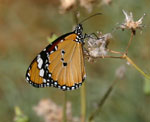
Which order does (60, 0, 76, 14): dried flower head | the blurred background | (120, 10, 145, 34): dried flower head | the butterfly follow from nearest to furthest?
1. (120, 10, 145, 34): dried flower head
2. the butterfly
3. (60, 0, 76, 14): dried flower head
4. the blurred background

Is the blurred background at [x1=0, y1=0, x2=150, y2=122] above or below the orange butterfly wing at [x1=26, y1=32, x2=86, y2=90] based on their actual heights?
above

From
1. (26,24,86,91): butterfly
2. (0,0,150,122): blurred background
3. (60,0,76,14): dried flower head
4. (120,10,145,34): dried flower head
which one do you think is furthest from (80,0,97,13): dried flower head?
(120,10,145,34): dried flower head

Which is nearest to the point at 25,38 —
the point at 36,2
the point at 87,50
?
the point at 36,2

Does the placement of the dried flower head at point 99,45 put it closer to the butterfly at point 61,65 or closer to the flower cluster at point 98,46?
the flower cluster at point 98,46

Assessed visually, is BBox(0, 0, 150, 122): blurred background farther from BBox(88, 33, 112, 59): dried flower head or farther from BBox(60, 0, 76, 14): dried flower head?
BBox(88, 33, 112, 59): dried flower head

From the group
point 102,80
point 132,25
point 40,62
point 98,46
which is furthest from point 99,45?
point 102,80

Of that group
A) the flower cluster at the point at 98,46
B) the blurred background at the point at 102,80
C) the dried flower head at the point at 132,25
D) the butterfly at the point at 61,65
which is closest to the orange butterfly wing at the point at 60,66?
the butterfly at the point at 61,65

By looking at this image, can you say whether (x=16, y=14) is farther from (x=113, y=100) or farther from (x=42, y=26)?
(x=113, y=100)

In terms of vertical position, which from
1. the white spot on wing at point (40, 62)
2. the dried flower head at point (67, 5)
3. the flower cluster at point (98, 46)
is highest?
the dried flower head at point (67, 5)
